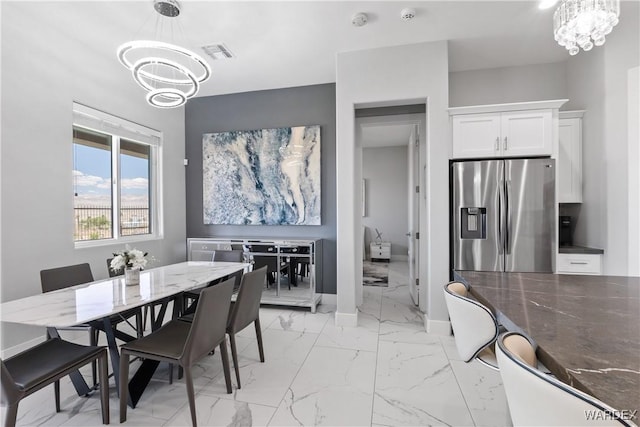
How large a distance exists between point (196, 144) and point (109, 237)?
1864 millimetres

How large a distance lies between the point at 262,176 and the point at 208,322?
2.71 meters

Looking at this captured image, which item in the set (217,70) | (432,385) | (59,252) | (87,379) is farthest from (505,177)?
(59,252)

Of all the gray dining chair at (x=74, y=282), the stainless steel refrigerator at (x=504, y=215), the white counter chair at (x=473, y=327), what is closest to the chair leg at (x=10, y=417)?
the gray dining chair at (x=74, y=282)

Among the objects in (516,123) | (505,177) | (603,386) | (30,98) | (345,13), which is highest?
(345,13)

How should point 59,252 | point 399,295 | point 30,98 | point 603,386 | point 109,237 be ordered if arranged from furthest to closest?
point 399,295
point 109,237
point 59,252
point 30,98
point 603,386

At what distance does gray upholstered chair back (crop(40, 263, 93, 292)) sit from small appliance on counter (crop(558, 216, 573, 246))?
16.0 feet

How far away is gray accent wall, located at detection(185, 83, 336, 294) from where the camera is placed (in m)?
3.87

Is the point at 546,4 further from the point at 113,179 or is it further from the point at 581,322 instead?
the point at 113,179

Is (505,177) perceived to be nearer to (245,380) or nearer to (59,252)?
(245,380)

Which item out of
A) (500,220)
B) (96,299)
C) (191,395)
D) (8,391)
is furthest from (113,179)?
(500,220)

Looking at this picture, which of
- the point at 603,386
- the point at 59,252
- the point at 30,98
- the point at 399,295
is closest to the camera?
the point at 603,386

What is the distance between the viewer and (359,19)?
100 inches

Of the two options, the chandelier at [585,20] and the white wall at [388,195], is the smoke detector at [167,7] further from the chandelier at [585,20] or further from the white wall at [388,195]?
the white wall at [388,195]

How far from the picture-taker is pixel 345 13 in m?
2.51
